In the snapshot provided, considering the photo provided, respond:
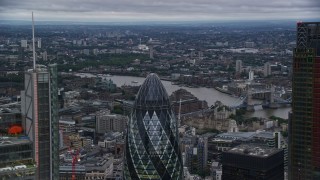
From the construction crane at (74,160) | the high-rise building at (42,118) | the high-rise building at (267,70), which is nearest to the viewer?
the high-rise building at (42,118)

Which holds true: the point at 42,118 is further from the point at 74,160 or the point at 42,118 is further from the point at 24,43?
the point at 24,43

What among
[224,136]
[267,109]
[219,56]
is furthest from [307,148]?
[219,56]

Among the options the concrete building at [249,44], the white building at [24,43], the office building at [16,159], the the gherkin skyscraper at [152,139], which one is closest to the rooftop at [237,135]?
the white building at [24,43]

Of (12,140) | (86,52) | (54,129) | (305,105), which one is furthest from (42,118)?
(86,52)

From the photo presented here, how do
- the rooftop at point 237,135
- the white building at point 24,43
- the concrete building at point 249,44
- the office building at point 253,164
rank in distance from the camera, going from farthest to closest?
1. the concrete building at point 249,44
2. the white building at point 24,43
3. the rooftop at point 237,135
4. the office building at point 253,164

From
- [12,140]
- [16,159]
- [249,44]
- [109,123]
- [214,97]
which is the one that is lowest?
[214,97]

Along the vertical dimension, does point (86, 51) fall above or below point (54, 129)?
below

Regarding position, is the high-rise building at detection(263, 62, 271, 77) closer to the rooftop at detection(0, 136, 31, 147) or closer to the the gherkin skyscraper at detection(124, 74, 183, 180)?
the the gherkin skyscraper at detection(124, 74, 183, 180)

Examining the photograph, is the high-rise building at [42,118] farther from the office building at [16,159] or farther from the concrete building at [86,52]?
the concrete building at [86,52]
